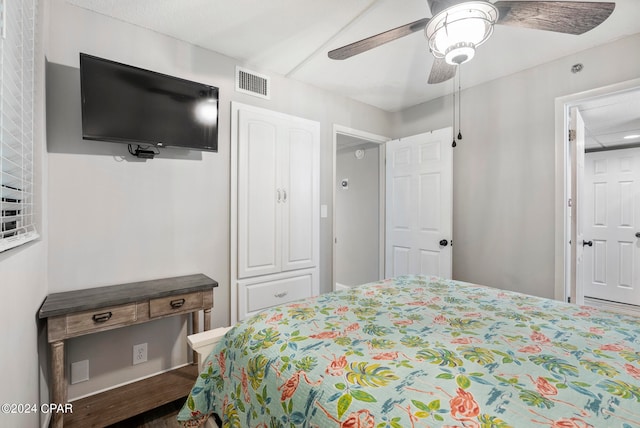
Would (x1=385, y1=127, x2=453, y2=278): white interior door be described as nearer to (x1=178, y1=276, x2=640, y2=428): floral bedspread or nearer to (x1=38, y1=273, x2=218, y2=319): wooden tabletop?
(x1=178, y1=276, x2=640, y2=428): floral bedspread

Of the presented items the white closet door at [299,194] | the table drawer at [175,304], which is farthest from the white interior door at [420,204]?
the table drawer at [175,304]

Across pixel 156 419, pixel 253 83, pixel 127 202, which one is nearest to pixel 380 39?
pixel 253 83

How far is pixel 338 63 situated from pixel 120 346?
282 centimetres

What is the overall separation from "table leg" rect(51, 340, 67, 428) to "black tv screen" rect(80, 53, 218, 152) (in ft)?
3.95

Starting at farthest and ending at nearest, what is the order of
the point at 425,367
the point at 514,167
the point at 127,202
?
the point at 514,167 → the point at 127,202 → the point at 425,367

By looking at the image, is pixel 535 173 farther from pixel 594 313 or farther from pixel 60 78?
pixel 60 78

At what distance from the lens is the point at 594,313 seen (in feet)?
4.60

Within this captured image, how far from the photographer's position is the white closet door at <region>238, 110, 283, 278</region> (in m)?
2.52

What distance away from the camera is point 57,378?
1525 millimetres

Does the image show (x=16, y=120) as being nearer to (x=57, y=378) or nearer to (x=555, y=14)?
(x=57, y=378)

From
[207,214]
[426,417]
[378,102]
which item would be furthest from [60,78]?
[378,102]

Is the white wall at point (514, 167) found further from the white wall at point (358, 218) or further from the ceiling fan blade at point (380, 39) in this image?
the ceiling fan blade at point (380, 39)

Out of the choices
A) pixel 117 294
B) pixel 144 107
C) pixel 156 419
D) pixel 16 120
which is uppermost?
pixel 144 107

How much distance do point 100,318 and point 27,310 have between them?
383 mm
